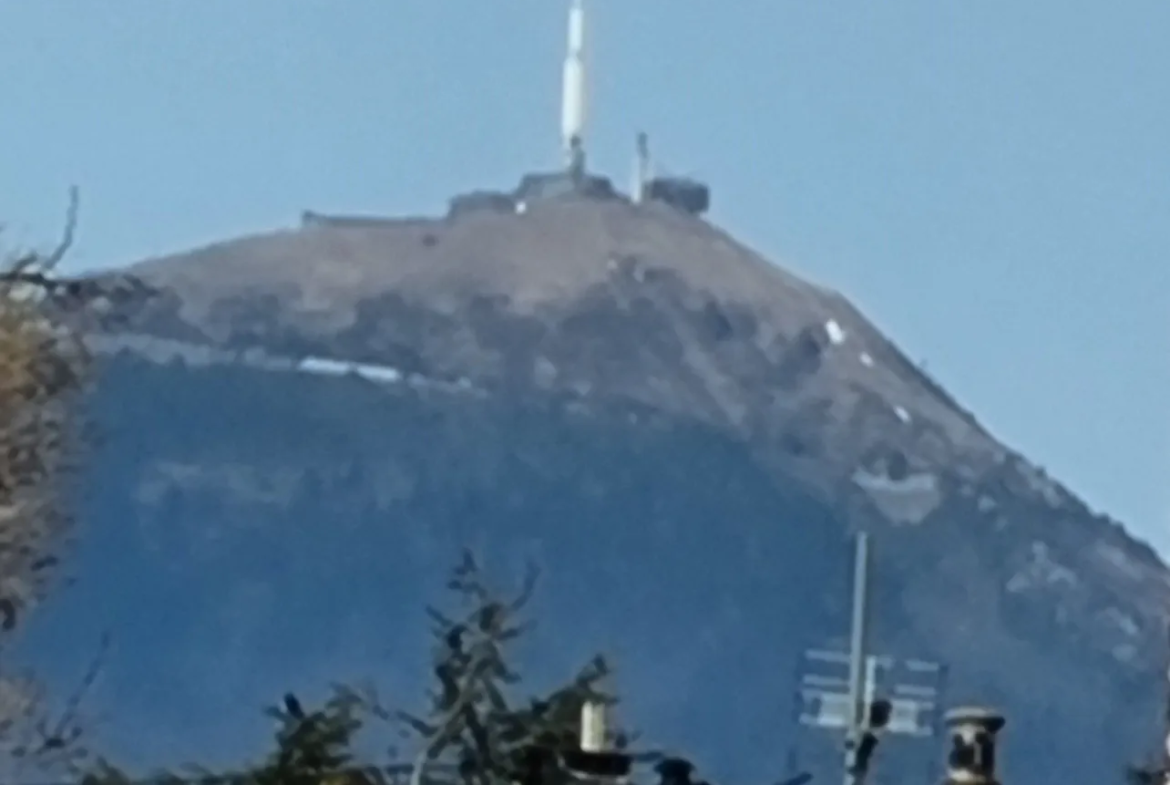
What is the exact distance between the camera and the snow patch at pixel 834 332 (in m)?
3.94

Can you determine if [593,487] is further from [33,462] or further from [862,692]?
[33,462]

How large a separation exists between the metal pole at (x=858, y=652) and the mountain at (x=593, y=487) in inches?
7.6

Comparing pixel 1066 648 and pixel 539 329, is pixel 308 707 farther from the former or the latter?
pixel 1066 648

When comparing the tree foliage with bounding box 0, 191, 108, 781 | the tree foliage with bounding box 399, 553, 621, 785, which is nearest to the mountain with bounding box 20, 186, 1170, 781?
the tree foliage with bounding box 399, 553, 621, 785

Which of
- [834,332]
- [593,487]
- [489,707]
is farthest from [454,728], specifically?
[834,332]

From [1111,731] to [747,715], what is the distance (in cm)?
52

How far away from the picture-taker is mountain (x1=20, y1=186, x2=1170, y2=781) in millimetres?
3775

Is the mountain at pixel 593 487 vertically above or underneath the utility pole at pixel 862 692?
above

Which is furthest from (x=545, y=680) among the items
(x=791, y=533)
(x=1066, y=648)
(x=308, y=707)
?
(x=1066, y=648)

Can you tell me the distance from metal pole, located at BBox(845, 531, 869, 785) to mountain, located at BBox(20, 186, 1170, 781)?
7.6 inches

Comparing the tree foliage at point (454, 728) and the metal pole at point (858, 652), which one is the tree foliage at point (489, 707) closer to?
the tree foliage at point (454, 728)

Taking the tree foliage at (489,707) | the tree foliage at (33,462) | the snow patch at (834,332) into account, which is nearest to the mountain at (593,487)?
the snow patch at (834,332)

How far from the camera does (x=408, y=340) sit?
13.0 feet

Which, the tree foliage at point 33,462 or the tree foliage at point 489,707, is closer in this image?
the tree foliage at point 33,462
